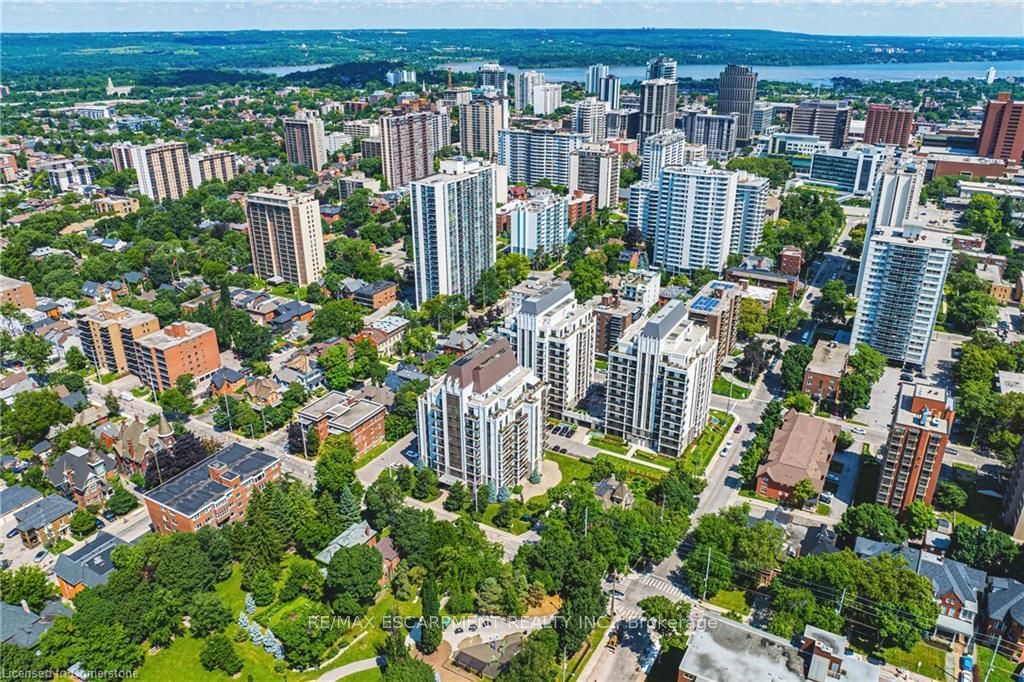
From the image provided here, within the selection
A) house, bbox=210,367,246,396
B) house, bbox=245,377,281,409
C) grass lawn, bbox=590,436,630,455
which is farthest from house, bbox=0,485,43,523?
grass lawn, bbox=590,436,630,455

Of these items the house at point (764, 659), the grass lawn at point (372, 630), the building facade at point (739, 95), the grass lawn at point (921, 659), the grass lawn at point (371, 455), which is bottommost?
the grass lawn at point (372, 630)

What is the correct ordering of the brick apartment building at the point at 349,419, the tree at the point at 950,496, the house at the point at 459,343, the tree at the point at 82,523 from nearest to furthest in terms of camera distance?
the tree at the point at 82,523
the tree at the point at 950,496
the brick apartment building at the point at 349,419
the house at the point at 459,343

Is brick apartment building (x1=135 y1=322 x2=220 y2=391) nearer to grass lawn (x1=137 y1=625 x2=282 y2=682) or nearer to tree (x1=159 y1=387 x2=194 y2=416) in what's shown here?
tree (x1=159 y1=387 x2=194 y2=416)

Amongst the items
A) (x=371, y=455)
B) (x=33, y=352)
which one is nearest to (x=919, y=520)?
(x=371, y=455)

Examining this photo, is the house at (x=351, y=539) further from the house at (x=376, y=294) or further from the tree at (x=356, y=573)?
the house at (x=376, y=294)

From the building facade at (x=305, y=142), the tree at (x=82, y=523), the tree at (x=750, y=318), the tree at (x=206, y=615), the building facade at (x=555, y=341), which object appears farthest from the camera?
the building facade at (x=305, y=142)

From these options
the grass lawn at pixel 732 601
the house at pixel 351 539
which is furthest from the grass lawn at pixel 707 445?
the house at pixel 351 539

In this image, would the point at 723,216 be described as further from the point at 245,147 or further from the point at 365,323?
the point at 245,147

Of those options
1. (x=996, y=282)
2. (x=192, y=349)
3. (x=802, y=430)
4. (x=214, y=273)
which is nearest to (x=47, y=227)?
(x=214, y=273)
